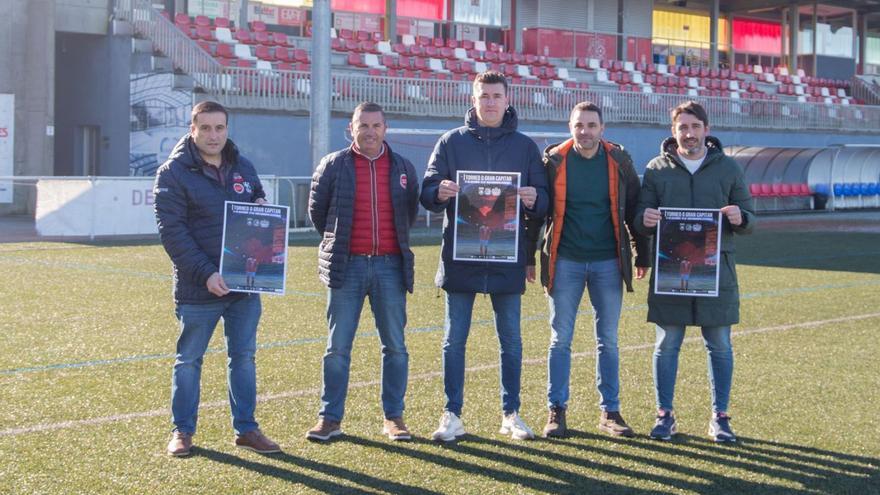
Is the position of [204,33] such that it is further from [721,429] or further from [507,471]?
[507,471]

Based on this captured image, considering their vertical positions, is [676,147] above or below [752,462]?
above

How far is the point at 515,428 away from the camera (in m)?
6.32

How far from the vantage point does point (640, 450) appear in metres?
6.13

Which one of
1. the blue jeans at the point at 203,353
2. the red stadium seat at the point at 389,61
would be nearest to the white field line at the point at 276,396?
the blue jeans at the point at 203,353

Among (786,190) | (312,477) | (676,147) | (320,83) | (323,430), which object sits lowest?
(312,477)

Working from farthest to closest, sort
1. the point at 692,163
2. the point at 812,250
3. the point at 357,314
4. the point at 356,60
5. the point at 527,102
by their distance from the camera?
1. the point at 356,60
2. the point at 527,102
3. the point at 812,250
4. the point at 692,163
5. the point at 357,314

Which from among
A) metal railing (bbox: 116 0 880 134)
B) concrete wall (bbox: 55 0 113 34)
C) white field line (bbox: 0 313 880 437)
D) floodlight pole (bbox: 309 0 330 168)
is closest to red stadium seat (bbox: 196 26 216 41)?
metal railing (bbox: 116 0 880 134)

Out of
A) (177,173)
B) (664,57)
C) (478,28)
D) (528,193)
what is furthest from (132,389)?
(664,57)

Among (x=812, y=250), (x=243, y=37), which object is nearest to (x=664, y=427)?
(x=812, y=250)

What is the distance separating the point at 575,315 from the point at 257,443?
1887 millimetres

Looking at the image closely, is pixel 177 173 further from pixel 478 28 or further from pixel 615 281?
pixel 478 28

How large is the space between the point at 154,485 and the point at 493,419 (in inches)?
86.6

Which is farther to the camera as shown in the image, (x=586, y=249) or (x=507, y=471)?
(x=586, y=249)

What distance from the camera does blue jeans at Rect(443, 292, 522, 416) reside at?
20.8 ft
